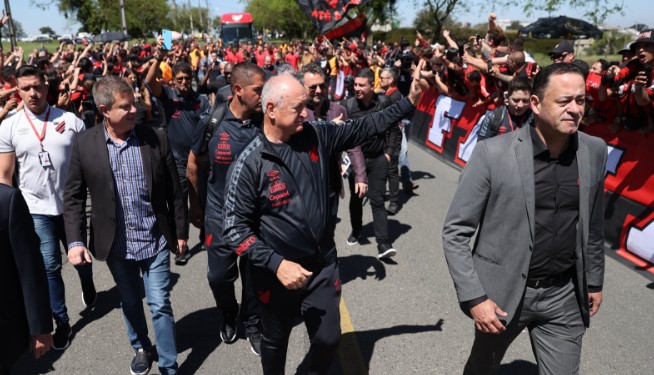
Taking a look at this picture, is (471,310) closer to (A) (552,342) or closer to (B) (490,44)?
(A) (552,342)

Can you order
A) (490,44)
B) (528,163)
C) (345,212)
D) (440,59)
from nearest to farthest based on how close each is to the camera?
(528,163), (345,212), (440,59), (490,44)

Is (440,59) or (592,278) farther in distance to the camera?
(440,59)

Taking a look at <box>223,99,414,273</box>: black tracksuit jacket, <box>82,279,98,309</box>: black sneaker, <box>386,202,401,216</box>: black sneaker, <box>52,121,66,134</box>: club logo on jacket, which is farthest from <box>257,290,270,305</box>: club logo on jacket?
<box>386,202,401,216</box>: black sneaker

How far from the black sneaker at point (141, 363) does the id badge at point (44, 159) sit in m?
1.63

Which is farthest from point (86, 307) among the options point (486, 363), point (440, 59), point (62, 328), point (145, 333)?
point (440, 59)

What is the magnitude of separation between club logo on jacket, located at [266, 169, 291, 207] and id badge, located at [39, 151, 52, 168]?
2311 millimetres

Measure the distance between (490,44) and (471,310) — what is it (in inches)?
418

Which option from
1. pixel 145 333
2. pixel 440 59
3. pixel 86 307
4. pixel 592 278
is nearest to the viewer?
pixel 592 278

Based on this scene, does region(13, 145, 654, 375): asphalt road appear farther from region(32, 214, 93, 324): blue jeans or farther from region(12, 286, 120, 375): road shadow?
region(32, 214, 93, 324): blue jeans

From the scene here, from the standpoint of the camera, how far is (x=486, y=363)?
285 centimetres

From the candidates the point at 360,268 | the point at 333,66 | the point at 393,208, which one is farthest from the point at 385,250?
the point at 333,66

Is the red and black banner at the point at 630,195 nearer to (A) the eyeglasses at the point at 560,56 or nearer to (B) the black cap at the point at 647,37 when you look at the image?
(B) the black cap at the point at 647,37

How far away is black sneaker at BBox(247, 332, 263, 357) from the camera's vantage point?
4066 millimetres

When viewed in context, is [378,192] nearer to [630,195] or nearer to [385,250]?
[385,250]
